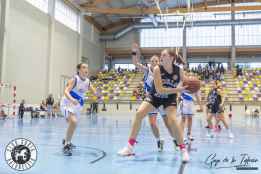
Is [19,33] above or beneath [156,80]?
above

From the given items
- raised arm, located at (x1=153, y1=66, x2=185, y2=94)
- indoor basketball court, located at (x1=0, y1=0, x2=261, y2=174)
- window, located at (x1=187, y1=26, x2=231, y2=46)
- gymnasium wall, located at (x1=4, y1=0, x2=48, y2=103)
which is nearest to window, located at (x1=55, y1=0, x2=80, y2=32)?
indoor basketball court, located at (x1=0, y1=0, x2=261, y2=174)

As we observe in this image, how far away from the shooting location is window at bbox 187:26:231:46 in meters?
38.0

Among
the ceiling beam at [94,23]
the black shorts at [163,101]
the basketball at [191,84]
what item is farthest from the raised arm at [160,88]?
the ceiling beam at [94,23]

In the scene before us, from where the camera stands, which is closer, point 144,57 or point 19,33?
point 19,33

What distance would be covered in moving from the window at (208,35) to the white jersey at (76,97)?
33.7m

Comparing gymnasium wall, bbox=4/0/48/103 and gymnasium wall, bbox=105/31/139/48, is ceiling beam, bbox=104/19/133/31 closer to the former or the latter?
gymnasium wall, bbox=105/31/139/48

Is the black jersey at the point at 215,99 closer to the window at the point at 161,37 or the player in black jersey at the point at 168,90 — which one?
the player in black jersey at the point at 168,90

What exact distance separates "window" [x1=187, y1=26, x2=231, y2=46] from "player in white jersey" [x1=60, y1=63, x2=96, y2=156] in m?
33.7

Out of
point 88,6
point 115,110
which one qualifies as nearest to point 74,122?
point 115,110

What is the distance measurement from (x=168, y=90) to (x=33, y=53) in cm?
2063

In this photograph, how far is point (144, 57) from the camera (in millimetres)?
40781

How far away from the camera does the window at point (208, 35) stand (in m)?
38.0

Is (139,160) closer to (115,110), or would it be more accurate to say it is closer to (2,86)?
(2,86)

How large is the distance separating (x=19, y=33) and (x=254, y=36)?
27486mm
